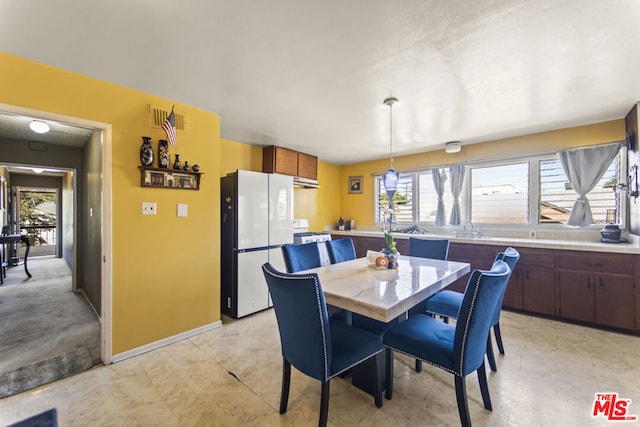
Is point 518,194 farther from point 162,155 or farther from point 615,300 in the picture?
point 162,155

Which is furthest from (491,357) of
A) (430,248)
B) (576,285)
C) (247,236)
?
(247,236)

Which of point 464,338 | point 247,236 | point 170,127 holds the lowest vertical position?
point 464,338

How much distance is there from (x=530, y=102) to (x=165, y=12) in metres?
3.30

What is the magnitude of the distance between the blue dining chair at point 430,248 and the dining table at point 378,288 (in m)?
0.54

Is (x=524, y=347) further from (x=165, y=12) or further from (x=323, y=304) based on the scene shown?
(x=165, y=12)

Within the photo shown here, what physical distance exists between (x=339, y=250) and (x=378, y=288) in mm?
1174

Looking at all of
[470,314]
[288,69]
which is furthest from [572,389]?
[288,69]

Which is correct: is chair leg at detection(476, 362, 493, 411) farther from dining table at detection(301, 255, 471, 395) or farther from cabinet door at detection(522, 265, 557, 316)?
cabinet door at detection(522, 265, 557, 316)

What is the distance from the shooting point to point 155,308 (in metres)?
2.52

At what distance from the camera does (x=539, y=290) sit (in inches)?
126

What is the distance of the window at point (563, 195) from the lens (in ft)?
10.8

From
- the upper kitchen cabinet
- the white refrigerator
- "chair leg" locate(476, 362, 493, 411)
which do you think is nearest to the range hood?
the upper kitchen cabinet

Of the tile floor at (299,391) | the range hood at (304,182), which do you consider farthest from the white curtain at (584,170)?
the range hood at (304,182)

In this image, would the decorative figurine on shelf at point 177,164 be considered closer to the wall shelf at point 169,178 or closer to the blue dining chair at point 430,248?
the wall shelf at point 169,178
